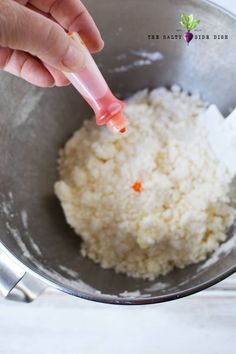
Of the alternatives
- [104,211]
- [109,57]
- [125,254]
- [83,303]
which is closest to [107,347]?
[83,303]

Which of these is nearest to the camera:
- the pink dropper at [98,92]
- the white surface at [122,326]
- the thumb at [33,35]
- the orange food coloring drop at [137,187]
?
the thumb at [33,35]

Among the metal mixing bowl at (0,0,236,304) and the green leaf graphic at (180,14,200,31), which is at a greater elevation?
the green leaf graphic at (180,14,200,31)

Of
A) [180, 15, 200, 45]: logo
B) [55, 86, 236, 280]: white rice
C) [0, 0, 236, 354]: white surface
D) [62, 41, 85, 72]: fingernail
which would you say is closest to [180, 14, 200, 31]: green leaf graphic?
[180, 15, 200, 45]: logo

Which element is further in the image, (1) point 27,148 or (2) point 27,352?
(1) point 27,148

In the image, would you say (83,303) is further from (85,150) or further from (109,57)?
(109,57)

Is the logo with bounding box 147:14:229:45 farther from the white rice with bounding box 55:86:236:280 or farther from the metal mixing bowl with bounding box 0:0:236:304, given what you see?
the white rice with bounding box 55:86:236:280

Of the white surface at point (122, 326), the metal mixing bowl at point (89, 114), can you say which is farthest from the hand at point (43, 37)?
the white surface at point (122, 326)

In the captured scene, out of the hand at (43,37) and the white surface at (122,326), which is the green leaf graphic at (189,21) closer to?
the hand at (43,37)
